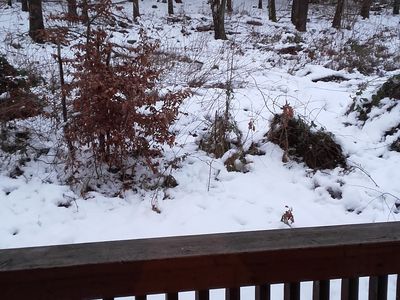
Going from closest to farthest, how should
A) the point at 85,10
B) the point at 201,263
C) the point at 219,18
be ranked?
the point at 201,263 < the point at 85,10 < the point at 219,18

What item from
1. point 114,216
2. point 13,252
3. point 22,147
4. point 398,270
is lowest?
point 114,216

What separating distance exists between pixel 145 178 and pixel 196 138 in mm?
1119

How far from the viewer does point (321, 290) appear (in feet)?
5.14

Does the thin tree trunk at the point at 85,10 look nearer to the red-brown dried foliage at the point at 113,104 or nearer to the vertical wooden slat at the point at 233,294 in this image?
the red-brown dried foliage at the point at 113,104

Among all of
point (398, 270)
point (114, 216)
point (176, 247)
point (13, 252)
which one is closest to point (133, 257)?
point (176, 247)

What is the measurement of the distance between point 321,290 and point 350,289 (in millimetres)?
116

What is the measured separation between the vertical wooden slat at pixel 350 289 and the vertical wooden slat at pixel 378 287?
7 cm

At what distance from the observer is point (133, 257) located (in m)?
1.33

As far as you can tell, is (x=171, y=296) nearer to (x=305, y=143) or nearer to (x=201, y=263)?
(x=201, y=263)

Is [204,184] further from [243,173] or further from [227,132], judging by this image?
[227,132]

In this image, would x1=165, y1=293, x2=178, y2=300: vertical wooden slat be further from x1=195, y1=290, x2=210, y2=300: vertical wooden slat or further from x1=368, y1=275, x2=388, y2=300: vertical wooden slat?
x1=368, y1=275, x2=388, y2=300: vertical wooden slat

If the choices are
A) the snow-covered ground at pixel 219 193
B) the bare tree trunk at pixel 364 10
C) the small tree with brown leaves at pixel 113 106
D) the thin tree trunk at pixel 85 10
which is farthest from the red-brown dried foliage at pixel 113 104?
the bare tree trunk at pixel 364 10

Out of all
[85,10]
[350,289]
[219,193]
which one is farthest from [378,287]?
[85,10]

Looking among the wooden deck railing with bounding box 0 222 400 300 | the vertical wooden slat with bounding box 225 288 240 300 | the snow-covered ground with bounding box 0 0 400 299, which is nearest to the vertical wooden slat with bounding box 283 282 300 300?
the wooden deck railing with bounding box 0 222 400 300
